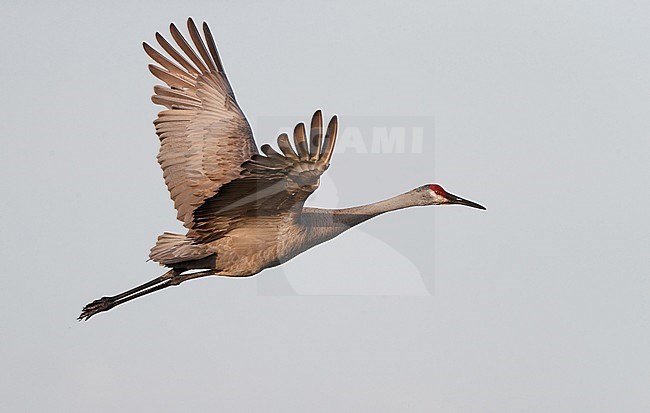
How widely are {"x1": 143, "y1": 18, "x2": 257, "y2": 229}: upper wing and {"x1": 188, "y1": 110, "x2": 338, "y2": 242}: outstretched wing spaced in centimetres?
26

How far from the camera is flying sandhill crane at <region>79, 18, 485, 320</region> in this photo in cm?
1302

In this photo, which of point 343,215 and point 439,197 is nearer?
point 343,215

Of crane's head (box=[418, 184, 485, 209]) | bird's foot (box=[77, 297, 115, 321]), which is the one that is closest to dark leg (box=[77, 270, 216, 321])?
bird's foot (box=[77, 297, 115, 321])

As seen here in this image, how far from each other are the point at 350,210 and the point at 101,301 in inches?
129

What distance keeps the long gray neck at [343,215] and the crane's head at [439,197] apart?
4.2 inches

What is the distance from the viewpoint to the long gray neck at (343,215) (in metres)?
14.3

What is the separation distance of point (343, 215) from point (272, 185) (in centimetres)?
192

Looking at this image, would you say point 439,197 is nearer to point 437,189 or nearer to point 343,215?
point 437,189

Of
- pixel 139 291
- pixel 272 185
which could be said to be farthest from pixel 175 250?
pixel 272 185

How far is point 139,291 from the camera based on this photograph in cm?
1506

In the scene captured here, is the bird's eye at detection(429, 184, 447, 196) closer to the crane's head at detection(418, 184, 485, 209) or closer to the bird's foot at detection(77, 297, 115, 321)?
the crane's head at detection(418, 184, 485, 209)

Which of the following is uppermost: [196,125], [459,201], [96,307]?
[196,125]

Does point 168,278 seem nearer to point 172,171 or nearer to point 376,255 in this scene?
point 172,171

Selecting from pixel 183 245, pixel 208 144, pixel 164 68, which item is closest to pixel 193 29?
pixel 164 68
